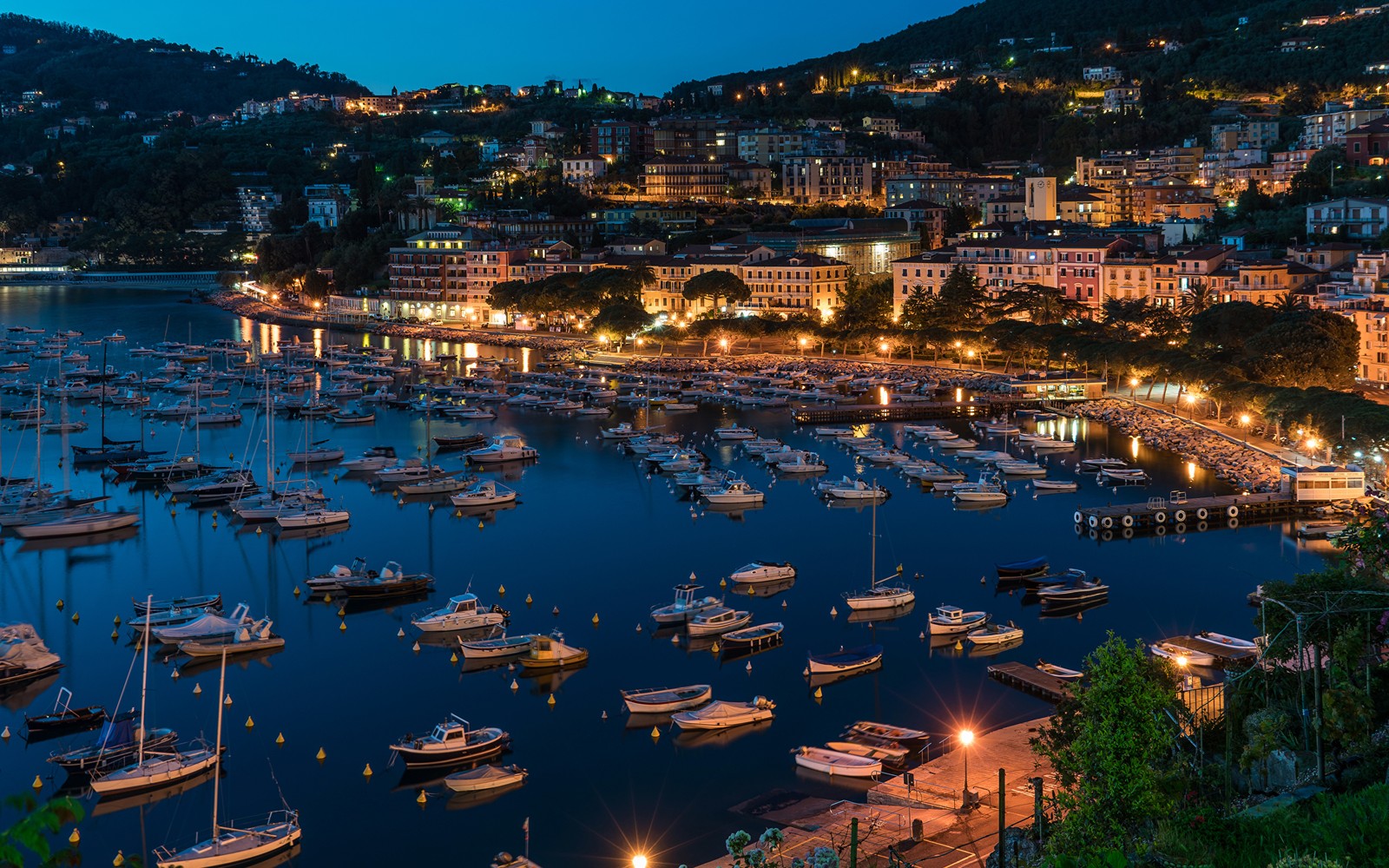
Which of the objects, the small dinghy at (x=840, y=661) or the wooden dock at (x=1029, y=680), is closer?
the wooden dock at (x=1029, y=680)

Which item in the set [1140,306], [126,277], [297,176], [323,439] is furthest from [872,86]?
[323,439]

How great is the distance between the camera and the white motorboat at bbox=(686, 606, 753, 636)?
58.6 feet

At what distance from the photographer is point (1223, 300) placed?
124 ft

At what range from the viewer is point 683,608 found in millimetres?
18422

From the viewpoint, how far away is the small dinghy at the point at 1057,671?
15965 mm

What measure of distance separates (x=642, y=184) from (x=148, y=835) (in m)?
57.0

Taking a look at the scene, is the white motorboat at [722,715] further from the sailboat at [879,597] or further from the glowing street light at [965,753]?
the sailboat at [879,597]

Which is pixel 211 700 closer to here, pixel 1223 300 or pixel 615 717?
pixel 615 717

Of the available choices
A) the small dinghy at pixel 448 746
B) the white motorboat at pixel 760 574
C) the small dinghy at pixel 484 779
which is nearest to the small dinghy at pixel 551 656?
the small dinghy at pixel 448 746

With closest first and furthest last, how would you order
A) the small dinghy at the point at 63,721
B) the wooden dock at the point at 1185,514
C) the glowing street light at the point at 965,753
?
the glowing street light at the point at 965,753, the small dinghy at the point at 63,721, the wooden dock at the point at 1185,514

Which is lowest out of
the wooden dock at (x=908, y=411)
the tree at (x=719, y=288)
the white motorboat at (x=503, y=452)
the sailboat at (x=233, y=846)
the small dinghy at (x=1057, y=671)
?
the sailboat at (x=233, y=846)

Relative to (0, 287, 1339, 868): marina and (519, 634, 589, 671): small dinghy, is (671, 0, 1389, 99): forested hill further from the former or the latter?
(519, 634, 589, 671): small dinghy

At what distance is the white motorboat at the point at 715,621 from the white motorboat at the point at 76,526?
435 inches

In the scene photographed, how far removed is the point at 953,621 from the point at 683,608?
3.30 meters
